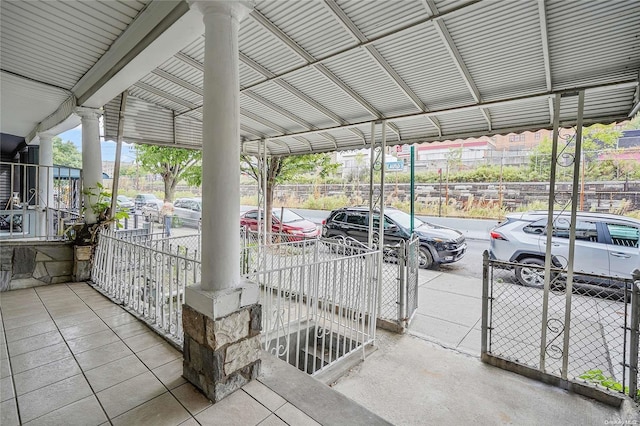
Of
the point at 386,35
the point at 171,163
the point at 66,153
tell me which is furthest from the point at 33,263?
the point at 66,153

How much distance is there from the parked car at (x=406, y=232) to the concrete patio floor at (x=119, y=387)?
4.57 meters

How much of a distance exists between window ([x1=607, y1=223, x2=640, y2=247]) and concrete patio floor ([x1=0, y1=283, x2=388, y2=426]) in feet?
17.8

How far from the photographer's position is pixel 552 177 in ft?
9.47

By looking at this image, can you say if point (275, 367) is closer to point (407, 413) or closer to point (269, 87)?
point (407, 413)

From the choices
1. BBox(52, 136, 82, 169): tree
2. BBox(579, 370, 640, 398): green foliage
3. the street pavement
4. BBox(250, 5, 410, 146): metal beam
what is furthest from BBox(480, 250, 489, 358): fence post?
BBox(52, 136, 82, 169): tree

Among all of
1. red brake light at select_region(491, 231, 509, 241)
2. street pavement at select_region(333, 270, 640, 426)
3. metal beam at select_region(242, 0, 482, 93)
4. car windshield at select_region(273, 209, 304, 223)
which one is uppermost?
metal beam at select_region(242, 0, 482, 93)

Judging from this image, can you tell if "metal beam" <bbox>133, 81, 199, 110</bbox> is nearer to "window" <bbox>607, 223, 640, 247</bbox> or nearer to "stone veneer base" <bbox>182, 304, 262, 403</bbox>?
"stone veneer base" <bbox>182, 304, 262, 403</bbox>

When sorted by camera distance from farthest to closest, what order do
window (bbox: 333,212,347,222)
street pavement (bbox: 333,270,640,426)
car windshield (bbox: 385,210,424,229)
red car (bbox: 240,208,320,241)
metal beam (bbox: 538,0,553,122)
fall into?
red car (bbox: 240,208,320,241), window (bbox: 333,212,347,222), car windshield (bbox: 385,210,424,229), street pavement (bbox: 333,270,640,426), metal beam (bbox: 538,0,553,122)

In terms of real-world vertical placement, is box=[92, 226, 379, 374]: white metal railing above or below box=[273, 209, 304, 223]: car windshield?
below

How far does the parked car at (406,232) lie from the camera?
271 inches

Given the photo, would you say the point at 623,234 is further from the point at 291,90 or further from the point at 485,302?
the point at 291,90

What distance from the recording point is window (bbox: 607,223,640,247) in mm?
4633

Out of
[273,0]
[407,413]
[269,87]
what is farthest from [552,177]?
[269,87]

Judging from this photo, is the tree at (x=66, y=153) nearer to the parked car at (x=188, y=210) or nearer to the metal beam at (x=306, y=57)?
the parked car at (x=188, y=210)
